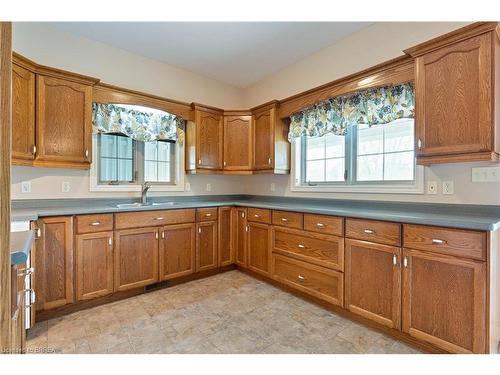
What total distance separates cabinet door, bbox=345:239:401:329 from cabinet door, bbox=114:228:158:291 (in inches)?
76.8

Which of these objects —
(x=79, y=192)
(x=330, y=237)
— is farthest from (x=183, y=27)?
(x=330, y=237)

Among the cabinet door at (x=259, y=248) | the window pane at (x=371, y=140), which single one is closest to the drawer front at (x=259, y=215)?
the cabinet door at (x=259, y=248)

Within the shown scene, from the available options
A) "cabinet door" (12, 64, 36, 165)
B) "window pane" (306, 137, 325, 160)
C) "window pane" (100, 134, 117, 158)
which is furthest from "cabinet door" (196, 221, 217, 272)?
"cabinet door" (12, 64, 36, 165)

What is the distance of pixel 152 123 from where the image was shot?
311 cm

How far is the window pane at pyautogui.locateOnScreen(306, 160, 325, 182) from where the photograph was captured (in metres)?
3.17

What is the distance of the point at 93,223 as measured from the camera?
7.67 ft

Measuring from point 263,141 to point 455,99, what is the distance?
6.77 feet

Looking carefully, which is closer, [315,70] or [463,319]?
[463,319]

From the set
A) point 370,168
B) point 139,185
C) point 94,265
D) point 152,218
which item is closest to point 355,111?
point 370,168

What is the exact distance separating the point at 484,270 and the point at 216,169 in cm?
288

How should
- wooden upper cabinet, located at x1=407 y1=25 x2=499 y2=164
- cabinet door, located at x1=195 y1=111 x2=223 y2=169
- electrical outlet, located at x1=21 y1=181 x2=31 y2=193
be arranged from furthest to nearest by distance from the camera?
cabinet door, located at x1=195 y1=111 x2=223 y2=169 → electrical outlet, located at x1=21 y1=181 x2=31 y2=193 → wooden upper cabinet, located at x1=407 y1=25 x2=499 y2=164

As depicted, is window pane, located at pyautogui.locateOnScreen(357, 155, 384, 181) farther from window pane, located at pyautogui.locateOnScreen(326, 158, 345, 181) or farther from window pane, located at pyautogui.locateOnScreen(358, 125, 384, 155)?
window pane, located at pyautogui.locateOnScreen(326, 158, 345, 181)

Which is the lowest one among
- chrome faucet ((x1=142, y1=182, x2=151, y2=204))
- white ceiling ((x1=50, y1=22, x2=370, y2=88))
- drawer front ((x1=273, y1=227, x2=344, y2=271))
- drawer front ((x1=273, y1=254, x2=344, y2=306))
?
drawer front ((x1=273, y1=254, x2=344, y2=306))

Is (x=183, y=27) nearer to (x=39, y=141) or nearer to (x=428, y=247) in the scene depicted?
(x=39, y=141)
